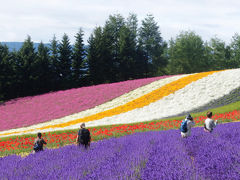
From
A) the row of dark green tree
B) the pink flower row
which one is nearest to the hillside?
the pink flower row

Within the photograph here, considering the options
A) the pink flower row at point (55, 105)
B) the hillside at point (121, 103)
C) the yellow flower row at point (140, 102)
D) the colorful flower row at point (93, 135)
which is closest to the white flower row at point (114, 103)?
the hillside at point (121, 103)

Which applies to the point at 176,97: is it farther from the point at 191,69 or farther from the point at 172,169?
the point at 191,69

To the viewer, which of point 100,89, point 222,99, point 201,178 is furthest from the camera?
point 100,89

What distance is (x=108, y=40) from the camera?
59.8 metres

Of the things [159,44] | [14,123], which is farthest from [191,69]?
[14,123]

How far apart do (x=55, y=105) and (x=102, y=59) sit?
78.1ft

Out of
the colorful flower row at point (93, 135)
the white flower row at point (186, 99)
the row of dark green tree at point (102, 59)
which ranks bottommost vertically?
the colorful flower row at point (93, 135)

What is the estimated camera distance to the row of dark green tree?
50.0 m

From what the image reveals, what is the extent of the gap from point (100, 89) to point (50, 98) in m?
7.74

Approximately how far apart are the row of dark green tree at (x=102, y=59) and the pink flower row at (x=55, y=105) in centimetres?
1015

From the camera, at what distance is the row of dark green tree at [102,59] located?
50.0 meters

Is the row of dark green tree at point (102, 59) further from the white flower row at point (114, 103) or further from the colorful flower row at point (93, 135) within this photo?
the colorful flower row at point (93, 135)

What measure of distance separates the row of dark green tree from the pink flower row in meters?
10.2

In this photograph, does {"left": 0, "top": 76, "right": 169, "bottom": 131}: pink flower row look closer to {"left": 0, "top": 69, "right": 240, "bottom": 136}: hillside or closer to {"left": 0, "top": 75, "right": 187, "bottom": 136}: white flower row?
{"left": 0, "top": 69, "right": 240, "bottom": 136}: hillside
